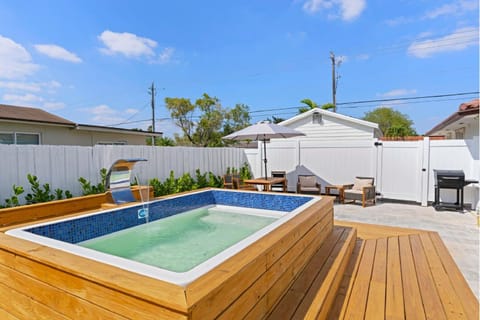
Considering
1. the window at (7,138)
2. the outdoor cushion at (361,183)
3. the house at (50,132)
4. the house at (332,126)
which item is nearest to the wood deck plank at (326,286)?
the outdoor cushion at (361,183)

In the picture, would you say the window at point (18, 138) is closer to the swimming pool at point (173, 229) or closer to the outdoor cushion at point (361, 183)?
the swimming pool at point (173, 229)

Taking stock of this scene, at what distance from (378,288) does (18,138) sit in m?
10.7

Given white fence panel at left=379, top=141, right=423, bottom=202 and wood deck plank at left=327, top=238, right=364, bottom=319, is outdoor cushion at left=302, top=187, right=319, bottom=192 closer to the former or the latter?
white fence panel at left=379, top=141, right=423, bottom=202

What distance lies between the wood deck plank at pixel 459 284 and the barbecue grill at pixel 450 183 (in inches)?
112

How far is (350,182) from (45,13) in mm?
10562

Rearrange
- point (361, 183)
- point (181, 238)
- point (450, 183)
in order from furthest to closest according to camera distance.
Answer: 1. point (361, 183)
2. point (450, 183)
3. point (181, 238)

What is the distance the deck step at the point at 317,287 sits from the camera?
2.15m

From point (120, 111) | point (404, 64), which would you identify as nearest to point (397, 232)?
point (404, 64)

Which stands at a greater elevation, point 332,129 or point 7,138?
point 332,129

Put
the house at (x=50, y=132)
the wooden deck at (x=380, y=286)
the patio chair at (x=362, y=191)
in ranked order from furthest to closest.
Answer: the house at (x=50, y=132), the patio chair at (x=362, y=191), the wooden deck at (x=380, y=286)

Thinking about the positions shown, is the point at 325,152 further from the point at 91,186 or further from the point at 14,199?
the point at 14,199

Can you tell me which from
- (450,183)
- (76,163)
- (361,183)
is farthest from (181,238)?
(450,183)

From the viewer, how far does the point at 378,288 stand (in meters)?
3.00

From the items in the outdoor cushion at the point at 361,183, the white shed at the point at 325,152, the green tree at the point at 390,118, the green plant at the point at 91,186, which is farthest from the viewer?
the green tree at the point at 390,118
